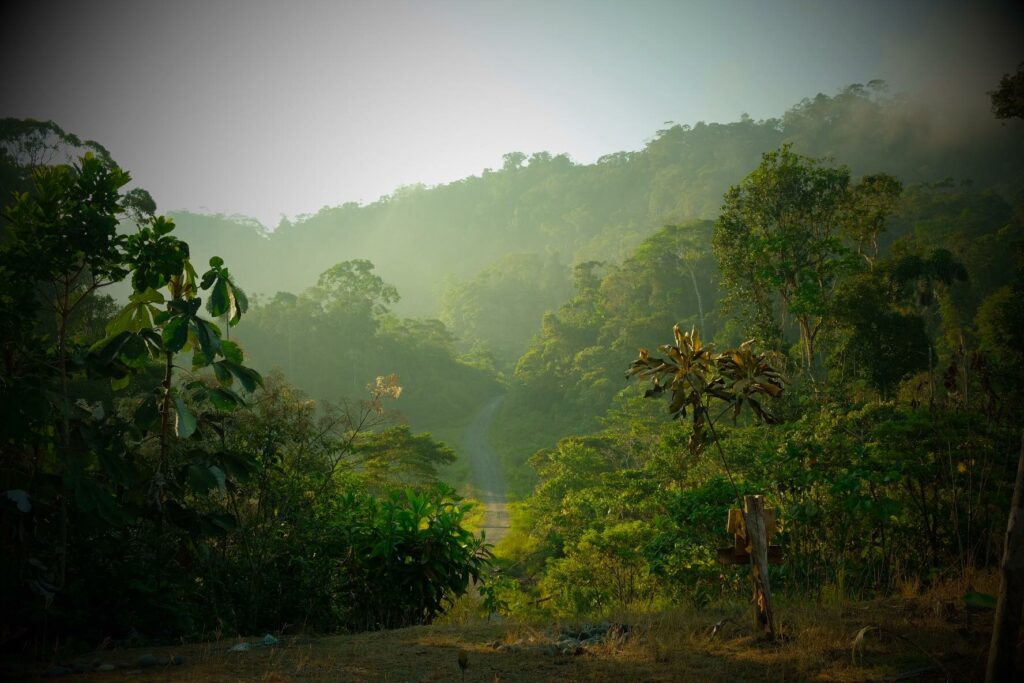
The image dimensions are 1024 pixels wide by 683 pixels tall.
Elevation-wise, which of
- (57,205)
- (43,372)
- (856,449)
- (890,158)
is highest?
(890,158)

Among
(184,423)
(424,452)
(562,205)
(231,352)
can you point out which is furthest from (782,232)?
(562,205)

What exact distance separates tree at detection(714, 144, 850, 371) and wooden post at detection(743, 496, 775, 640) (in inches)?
550

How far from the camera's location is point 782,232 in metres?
16.1

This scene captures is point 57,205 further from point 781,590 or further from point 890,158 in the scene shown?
point 890,158

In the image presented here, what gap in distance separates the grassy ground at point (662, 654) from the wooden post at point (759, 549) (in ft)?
0.65

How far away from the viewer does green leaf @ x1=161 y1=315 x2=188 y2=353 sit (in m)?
3.78

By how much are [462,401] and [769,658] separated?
3982cm

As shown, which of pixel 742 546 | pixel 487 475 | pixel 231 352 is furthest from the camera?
pixel 487 475

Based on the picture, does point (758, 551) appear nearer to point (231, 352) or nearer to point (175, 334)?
point (231, 352)

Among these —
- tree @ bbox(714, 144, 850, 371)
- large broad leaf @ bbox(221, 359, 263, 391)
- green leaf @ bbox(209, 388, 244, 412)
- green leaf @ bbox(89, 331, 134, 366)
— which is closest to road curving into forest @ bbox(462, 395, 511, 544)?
tree @ bbox(714, 144, 850, 371)

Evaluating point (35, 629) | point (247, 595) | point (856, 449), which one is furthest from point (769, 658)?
point (35, 629)

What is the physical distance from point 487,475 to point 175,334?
964 inches

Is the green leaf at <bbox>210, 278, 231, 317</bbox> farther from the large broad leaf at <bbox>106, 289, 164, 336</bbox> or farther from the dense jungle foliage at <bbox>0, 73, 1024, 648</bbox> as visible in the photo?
the large broad leaf at <bbox>106, 289, 164, 336</bbox>

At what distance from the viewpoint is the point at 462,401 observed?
42.5 m
